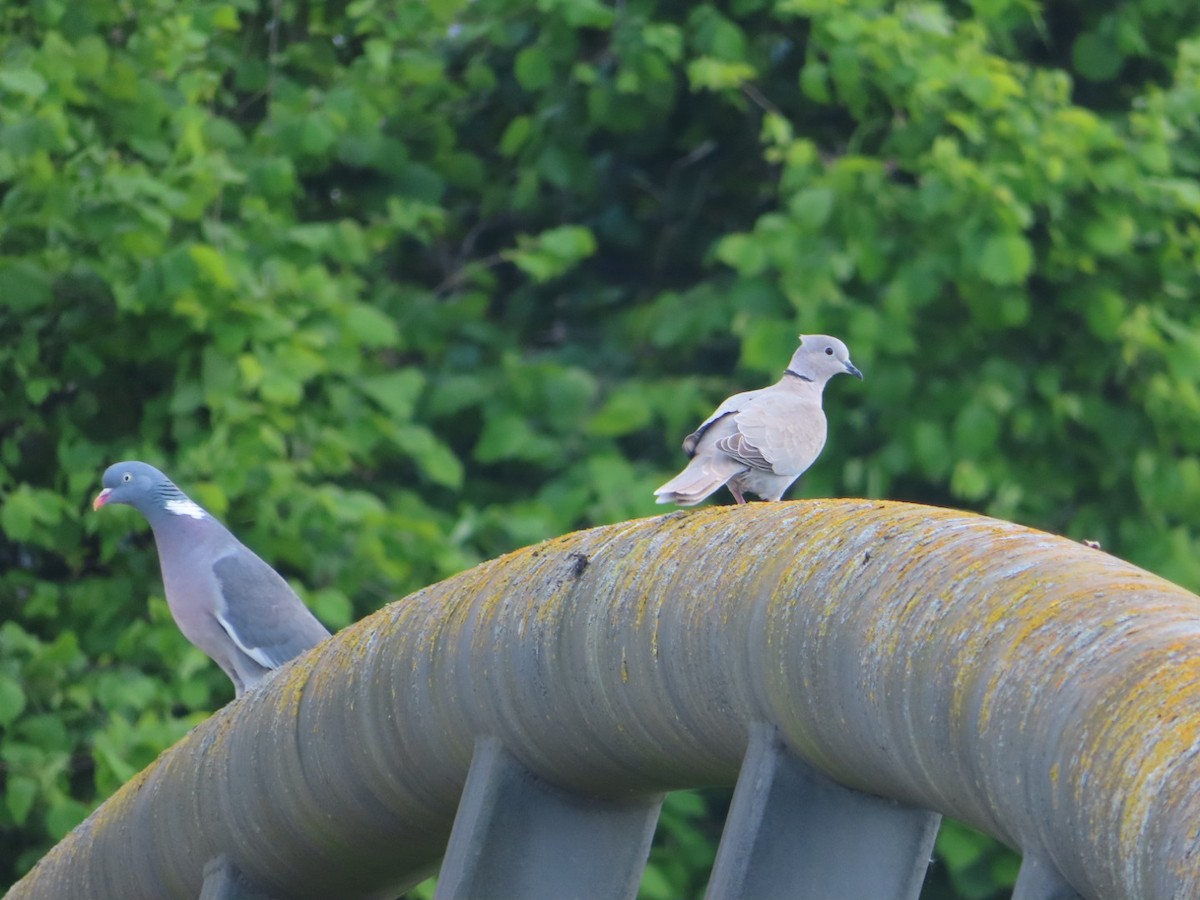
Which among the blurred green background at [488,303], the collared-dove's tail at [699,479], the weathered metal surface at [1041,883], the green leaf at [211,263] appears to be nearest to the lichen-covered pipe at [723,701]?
the weathered metal surface at [1041,883]

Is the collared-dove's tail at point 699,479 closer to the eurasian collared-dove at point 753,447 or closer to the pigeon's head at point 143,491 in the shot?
the eurasian collared-dove at point 753,447

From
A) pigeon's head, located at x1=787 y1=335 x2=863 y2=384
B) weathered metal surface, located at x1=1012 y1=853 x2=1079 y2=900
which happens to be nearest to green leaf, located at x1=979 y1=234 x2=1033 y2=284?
pigeon's head, located at x1=787 y1=335 x2=863 y2=384

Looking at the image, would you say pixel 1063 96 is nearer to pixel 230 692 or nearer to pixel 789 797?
pixel 230 692

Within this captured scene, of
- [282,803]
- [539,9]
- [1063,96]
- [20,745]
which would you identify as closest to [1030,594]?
[282,803]

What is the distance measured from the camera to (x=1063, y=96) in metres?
6.27

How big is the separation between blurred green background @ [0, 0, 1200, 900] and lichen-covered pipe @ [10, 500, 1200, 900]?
1964mm

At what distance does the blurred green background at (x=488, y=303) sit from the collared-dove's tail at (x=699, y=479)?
2.00 meters

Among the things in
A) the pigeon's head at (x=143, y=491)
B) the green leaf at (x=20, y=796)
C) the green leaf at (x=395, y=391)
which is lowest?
the green leaf at (x=20, y=796)

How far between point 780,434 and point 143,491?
1.81 m

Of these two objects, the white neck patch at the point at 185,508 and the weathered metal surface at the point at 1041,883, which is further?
the white neck patch at the point at 185,508

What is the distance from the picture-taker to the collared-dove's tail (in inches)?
141

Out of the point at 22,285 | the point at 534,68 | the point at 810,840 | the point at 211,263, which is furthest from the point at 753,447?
the point at 534,68

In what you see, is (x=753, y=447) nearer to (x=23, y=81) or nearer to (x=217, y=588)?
(x=217, y=588)

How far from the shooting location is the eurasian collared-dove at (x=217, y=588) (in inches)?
186
